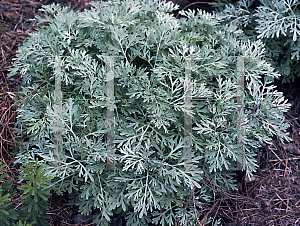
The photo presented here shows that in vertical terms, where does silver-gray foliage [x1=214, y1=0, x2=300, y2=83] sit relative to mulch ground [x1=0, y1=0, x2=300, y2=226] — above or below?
above

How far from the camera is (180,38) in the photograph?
238cm

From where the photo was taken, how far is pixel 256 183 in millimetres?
2637

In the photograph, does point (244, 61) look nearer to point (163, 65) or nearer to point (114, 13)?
point (163, 65)

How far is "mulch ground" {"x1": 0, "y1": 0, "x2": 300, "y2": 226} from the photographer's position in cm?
242

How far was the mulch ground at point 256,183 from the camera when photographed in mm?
2424

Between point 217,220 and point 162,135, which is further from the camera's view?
point 217,220

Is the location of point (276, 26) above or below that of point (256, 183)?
above

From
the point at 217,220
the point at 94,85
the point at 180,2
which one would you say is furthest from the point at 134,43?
the point at 217,220

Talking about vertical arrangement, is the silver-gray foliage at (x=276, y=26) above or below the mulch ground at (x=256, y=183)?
above

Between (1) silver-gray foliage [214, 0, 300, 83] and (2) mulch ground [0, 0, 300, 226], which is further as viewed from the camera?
(1) silver-gray foliage [214, 0, 300, 83]

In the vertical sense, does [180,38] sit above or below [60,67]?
above

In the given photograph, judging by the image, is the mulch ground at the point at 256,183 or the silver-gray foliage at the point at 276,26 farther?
the silver-gray foliage at the point at 276,26

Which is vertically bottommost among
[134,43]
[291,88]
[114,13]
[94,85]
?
[291,88]

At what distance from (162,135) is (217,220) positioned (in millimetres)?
994
